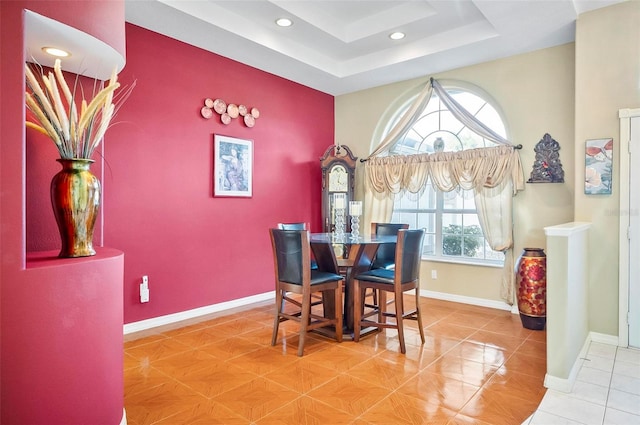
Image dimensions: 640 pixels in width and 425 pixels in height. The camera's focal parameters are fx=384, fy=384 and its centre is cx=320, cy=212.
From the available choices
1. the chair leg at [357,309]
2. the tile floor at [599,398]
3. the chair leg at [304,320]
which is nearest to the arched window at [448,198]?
the tile floor at [599,398]

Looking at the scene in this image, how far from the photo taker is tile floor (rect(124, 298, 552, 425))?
7.23 feet

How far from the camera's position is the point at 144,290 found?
3.71 m

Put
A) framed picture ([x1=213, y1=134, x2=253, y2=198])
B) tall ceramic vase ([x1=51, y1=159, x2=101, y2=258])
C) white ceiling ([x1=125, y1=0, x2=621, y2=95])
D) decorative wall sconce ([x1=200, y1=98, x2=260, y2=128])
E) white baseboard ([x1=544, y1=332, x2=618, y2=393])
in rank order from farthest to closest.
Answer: framed picture ([x1=213, y1=134, x2=253, y2=198]) < decorative wall sconce ([x1=200, y1=98, x2=260, y2=128]) < white ceiling ([x1=125, y1=0, x2=621, y2=95]) < white baseboard ([x1=544, y1=332, x2=618, y2=393]) < tall ceramic vase ([x1=51, y1=159, x2=101, y2=258])

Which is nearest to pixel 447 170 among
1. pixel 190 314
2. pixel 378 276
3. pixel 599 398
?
pixel 378 276

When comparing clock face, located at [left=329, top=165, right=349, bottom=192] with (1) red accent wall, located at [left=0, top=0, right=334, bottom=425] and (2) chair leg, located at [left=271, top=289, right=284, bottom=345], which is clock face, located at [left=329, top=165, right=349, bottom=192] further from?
(2) chair leg, located at [left=271, top=289, right=284, bottom=345]

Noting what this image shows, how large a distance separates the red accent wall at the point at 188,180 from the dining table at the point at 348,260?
1.35 m

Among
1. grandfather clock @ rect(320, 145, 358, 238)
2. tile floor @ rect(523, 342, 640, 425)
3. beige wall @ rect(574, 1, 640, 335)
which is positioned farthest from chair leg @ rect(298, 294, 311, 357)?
beige wall @ rect(574, 1, 640, 335)

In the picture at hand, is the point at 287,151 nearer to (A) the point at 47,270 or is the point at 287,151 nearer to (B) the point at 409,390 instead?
(B) the point at 409,390

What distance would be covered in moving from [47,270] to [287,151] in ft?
12.9

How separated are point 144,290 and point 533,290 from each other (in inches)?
148

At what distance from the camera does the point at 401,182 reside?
5.16m

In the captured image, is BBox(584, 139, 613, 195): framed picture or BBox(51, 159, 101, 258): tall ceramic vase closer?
BBox(51, 159, 101, 258): tall ceramic vase

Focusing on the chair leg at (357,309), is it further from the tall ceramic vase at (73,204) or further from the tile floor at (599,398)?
the tall ceramic vase at (73,204)

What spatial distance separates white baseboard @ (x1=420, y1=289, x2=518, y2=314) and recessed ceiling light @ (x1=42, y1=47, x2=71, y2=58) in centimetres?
449
